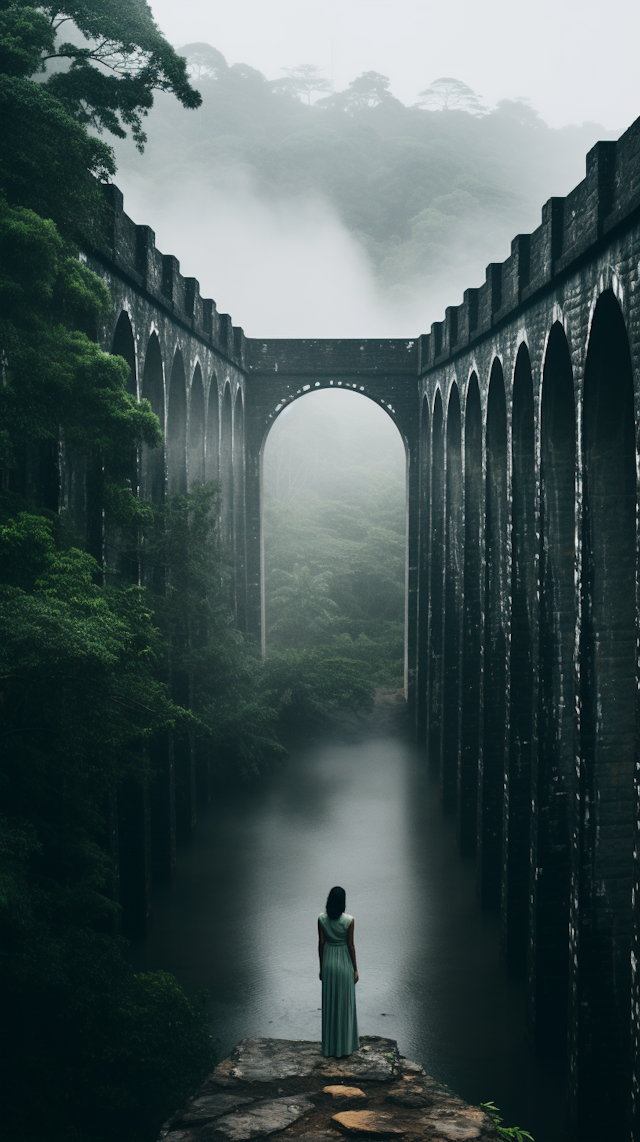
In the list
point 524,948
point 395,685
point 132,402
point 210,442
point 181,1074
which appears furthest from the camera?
point 395,685

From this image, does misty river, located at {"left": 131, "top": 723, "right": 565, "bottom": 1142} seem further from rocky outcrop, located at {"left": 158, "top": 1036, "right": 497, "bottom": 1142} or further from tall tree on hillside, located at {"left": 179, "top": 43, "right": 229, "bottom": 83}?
tall tree on hillside, located at {"left": 179, "top": 43, "right": 229, "bottom": 83}

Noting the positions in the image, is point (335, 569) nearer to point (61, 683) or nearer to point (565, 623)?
point (565, 623)

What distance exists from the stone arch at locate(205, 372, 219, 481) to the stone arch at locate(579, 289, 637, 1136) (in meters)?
10.3

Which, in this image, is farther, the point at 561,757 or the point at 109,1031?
the point at 561,757

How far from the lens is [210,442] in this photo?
1798 cm

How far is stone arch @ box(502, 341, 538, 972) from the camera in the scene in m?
10.5

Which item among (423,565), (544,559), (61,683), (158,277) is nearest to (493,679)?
(544,559)

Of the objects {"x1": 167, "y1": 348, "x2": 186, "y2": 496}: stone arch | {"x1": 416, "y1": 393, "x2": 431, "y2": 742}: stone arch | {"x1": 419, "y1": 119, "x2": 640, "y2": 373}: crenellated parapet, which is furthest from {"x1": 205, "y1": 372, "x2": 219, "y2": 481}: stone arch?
{"x1": 419, "y1": 119, "x2": 640, "y2": 373}: crenellated parapet

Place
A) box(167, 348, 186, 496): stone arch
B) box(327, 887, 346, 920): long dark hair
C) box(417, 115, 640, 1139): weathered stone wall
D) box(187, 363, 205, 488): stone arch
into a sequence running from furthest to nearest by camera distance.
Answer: box(187, 363, 205, 488): stone arch < box(167, 348, 186, 496): stone arch < box(417, 115, 640, 1139): weathered stone wall < box(327, 887, 346, 920): long dark hair

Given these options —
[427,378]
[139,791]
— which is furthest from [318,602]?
[139,791]

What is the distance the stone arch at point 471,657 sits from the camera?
13.8 metres

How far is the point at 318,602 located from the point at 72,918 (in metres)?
22.4

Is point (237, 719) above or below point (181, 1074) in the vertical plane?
above

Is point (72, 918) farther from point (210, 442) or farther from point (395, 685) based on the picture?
point (395, 685)
